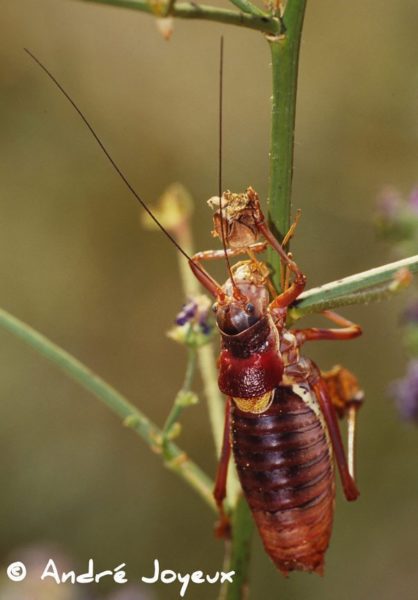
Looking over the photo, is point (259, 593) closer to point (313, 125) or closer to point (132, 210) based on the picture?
point (132, 210)

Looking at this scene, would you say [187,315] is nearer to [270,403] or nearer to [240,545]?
[270,403]

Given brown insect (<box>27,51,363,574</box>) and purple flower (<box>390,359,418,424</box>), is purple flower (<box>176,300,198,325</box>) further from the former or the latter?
purple flower (<box>390,359,418,424</box>)

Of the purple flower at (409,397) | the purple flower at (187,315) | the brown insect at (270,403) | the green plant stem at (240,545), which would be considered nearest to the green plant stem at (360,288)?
the brown insect at (270,403)

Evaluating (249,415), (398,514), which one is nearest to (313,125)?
(398,514)

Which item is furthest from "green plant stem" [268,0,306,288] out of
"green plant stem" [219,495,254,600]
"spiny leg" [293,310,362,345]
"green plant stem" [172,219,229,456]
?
"green plant stem" [219,495,254,600]

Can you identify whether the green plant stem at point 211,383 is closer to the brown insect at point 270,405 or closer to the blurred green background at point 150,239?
the brown insect at point 270,405

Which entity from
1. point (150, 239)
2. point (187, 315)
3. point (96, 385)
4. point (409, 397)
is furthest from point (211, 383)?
point (150, 239)
